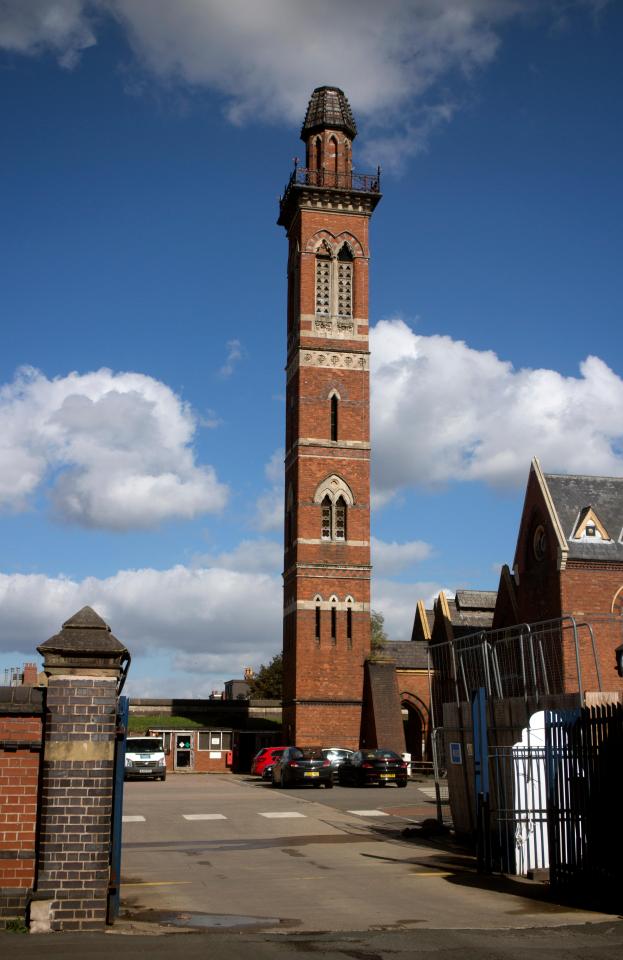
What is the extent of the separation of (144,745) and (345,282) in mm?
24896

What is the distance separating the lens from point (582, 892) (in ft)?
38.2

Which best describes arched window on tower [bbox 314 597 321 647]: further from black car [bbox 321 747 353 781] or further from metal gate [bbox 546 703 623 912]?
metal gate [bbox 546 703 623 912]

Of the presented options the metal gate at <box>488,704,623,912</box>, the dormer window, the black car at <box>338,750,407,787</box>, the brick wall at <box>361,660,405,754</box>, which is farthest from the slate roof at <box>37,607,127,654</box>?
the brick wall at <box>361,660,405,754</box>

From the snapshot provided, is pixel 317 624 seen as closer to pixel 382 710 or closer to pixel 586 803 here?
pixel 382 710

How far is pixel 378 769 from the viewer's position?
32.4m

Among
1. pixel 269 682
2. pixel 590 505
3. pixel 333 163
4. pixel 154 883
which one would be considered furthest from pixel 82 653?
pixel 269 682

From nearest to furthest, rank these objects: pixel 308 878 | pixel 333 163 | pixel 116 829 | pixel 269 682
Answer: pixel 116 829
pixel 308 878
pixel 333 163
pixel 269 682

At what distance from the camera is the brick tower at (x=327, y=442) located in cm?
4647

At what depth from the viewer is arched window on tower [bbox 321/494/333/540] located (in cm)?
4803

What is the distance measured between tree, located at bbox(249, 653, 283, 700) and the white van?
37185 millimetres

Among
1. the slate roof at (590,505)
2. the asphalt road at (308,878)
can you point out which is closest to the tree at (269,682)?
the slate roof at (590,505)

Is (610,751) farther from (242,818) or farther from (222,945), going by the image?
(242,818)

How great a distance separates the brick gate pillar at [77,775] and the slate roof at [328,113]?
47833mm

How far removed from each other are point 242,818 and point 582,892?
1184 cm
